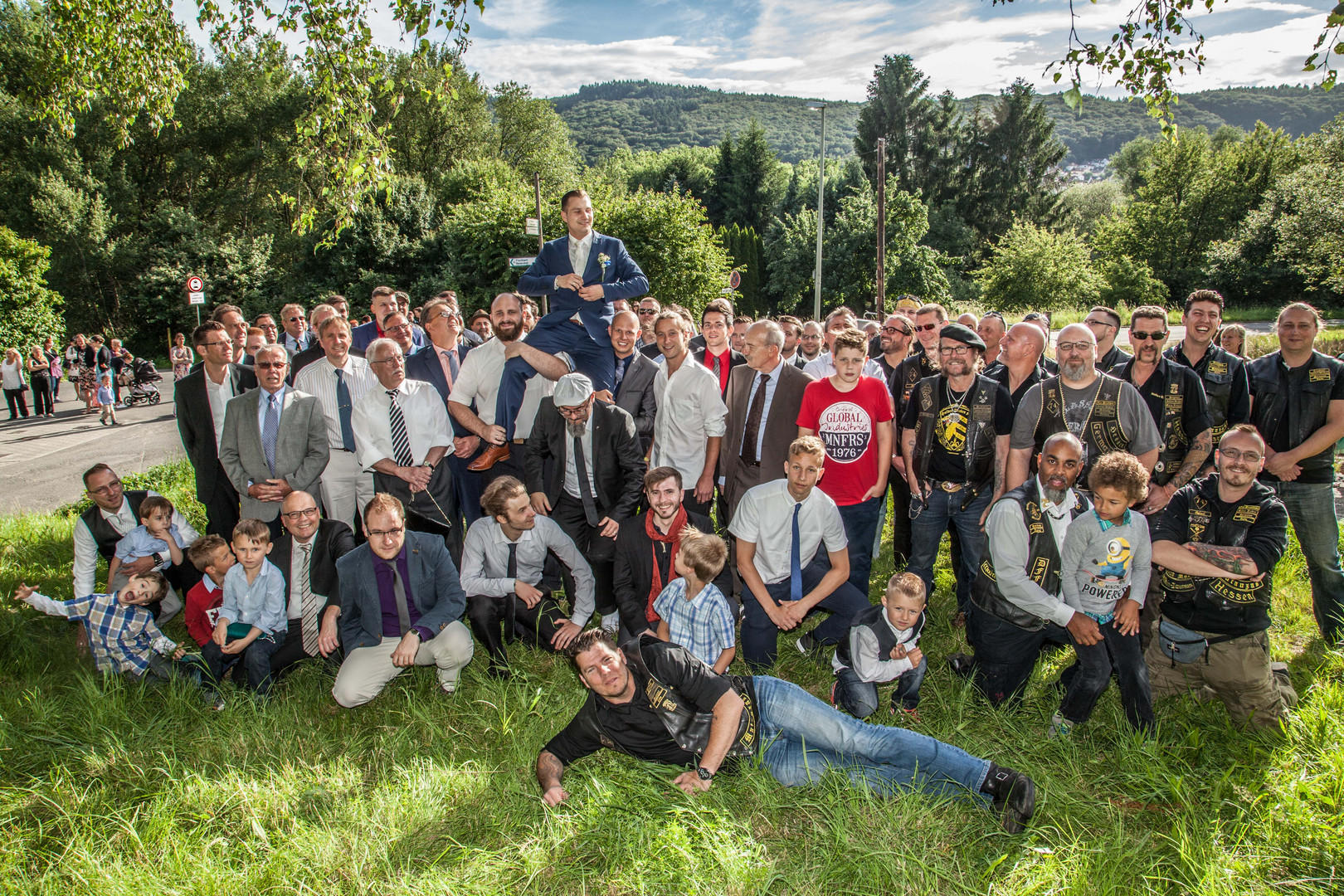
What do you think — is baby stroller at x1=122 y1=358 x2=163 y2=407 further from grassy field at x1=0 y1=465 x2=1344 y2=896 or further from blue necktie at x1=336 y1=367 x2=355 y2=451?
grassy field at x1=0 y1=465 x2=1344 y2=896

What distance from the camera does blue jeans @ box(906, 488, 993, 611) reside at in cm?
466

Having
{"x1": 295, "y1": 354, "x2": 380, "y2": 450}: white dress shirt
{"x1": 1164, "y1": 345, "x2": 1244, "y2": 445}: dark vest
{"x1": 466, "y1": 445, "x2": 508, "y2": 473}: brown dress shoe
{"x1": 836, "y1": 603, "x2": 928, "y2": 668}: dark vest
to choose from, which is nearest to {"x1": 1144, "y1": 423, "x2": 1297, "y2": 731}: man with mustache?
{"x1": 1164, "y1": 345, "x2": 1244, "y2": 445}: dark vest

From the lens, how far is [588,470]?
4793mm

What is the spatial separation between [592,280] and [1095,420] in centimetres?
370

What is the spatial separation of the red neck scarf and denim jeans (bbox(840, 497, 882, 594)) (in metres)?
1.28

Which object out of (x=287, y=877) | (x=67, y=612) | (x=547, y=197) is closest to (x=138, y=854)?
(x=287, y=877)

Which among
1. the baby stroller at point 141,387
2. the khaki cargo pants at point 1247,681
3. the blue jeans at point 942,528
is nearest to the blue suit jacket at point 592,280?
the blue jeans at point 942,528

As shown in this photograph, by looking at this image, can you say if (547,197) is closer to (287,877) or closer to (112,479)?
(112,479)

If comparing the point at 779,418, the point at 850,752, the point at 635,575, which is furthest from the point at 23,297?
the point at 850,752

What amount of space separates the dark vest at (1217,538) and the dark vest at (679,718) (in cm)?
244

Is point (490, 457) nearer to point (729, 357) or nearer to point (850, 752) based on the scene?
point (729, 357)

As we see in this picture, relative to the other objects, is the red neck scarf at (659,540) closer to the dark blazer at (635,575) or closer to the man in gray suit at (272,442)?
the dark blazer at (635,575)

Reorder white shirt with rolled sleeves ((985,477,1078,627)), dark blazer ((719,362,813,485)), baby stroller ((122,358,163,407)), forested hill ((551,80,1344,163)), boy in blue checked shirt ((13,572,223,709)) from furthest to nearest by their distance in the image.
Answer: forested hill ((551,80,1344,163)) < baby stroller ((122,358,163,407)) < dark blazer ((719,362,813,485)) < boy in blue checked shirt ((13,572,223,709)) < white shirt with rolled sleeves ((985,477,1078,627))

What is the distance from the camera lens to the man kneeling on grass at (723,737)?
300 centimetres
